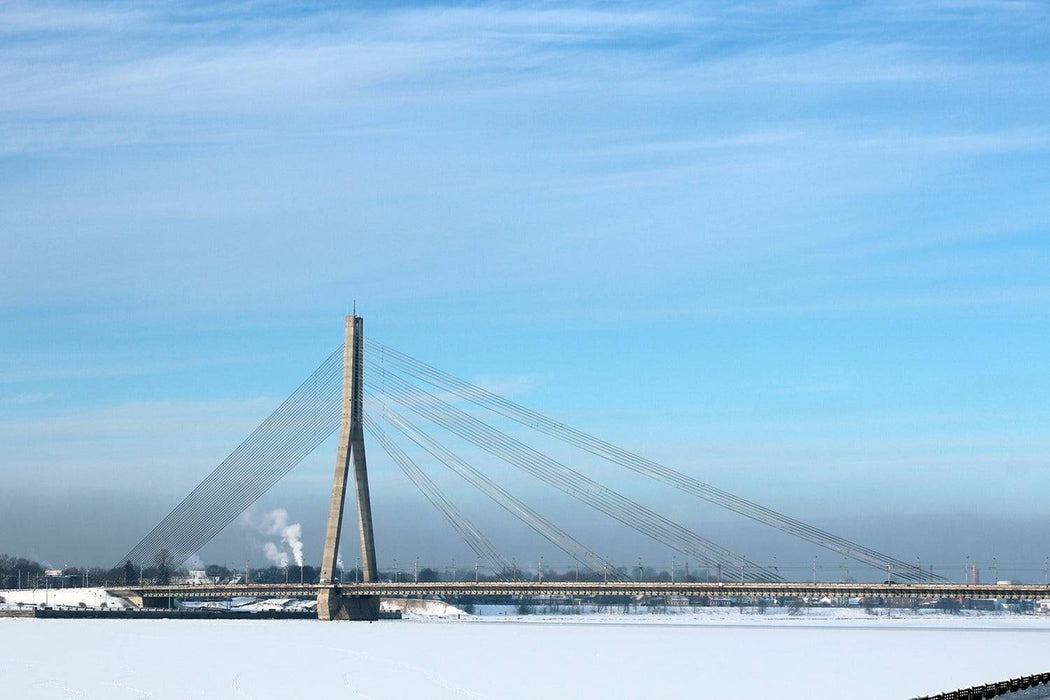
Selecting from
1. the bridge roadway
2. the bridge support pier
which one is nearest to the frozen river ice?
the bridge roadway

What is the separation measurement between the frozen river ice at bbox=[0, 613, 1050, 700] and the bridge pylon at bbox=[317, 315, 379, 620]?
3.60 metres

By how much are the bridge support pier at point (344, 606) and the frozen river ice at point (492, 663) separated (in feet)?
10.1

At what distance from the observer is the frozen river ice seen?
4744 centimetres

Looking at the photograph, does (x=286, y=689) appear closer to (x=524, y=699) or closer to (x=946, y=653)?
(x=524, y=699)

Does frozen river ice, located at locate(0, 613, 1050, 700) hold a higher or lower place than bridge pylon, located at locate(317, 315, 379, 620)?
lower

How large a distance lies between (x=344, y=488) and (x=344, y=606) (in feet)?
38.5

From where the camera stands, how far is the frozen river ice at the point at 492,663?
47.4 meters

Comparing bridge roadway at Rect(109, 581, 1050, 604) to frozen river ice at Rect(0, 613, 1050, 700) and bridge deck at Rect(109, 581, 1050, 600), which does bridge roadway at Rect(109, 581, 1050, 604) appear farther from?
frozen river ice at Rect(0, 613, 1050, 700)

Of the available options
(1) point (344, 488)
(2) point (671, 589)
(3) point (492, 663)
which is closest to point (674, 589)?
(2) point (671, 589)

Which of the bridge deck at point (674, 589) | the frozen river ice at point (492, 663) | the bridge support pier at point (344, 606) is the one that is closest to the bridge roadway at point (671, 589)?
the bridge deck at point (674, 589)

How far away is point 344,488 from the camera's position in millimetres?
93750

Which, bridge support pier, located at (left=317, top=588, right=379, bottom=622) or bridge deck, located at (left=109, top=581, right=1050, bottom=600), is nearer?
bridge deck, located at (left=109, top=581, right=1050, bottom=600)

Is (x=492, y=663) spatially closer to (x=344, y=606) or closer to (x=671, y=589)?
(x=671, y=589)

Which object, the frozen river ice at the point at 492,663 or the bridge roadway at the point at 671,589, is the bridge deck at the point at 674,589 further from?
the frozen river ice at the point at 492,663
